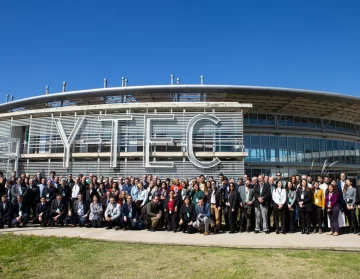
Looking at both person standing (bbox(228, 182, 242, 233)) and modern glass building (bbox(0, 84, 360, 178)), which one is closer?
person standing (bbox(228, 182, 242, 233))

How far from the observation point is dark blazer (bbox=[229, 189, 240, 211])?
10477 millimetres

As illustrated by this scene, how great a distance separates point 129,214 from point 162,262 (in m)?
4.98

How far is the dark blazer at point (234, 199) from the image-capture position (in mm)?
10477

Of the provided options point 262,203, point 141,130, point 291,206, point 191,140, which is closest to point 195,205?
point 262,203

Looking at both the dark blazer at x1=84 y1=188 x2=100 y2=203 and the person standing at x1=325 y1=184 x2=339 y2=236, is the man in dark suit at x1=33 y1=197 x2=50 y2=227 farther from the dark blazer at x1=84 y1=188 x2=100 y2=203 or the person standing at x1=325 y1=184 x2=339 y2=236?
the person standing at x1=325 y1=184 x2=339 y2=236

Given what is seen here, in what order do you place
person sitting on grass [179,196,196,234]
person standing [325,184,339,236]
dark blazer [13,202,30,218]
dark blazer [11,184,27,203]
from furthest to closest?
dark blazer [11,184,27,203]
dark blazer [13,202,30,218]
person sitting on grass [179,196,196,234]
person standing [325,184,339,236]

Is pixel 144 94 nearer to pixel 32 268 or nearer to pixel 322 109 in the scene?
pixel 322 109

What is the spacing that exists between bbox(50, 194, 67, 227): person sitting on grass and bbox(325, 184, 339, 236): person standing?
9.87 metres

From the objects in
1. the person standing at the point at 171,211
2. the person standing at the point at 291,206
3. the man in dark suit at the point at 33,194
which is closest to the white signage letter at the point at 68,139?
the man in dark suit at the point at 33,194

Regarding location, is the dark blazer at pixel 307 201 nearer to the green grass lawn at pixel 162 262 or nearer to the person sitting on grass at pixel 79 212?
the green grass lawn at pixel 162 262

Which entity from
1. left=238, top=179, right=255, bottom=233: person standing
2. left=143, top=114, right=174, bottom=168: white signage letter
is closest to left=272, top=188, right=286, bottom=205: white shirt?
left=238, top=179, right=255, bottom=233: person standing

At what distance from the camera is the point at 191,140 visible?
57.8 feet

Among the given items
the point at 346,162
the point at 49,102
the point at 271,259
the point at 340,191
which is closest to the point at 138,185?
the point at 271,259

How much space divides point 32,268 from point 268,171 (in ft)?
81.1
